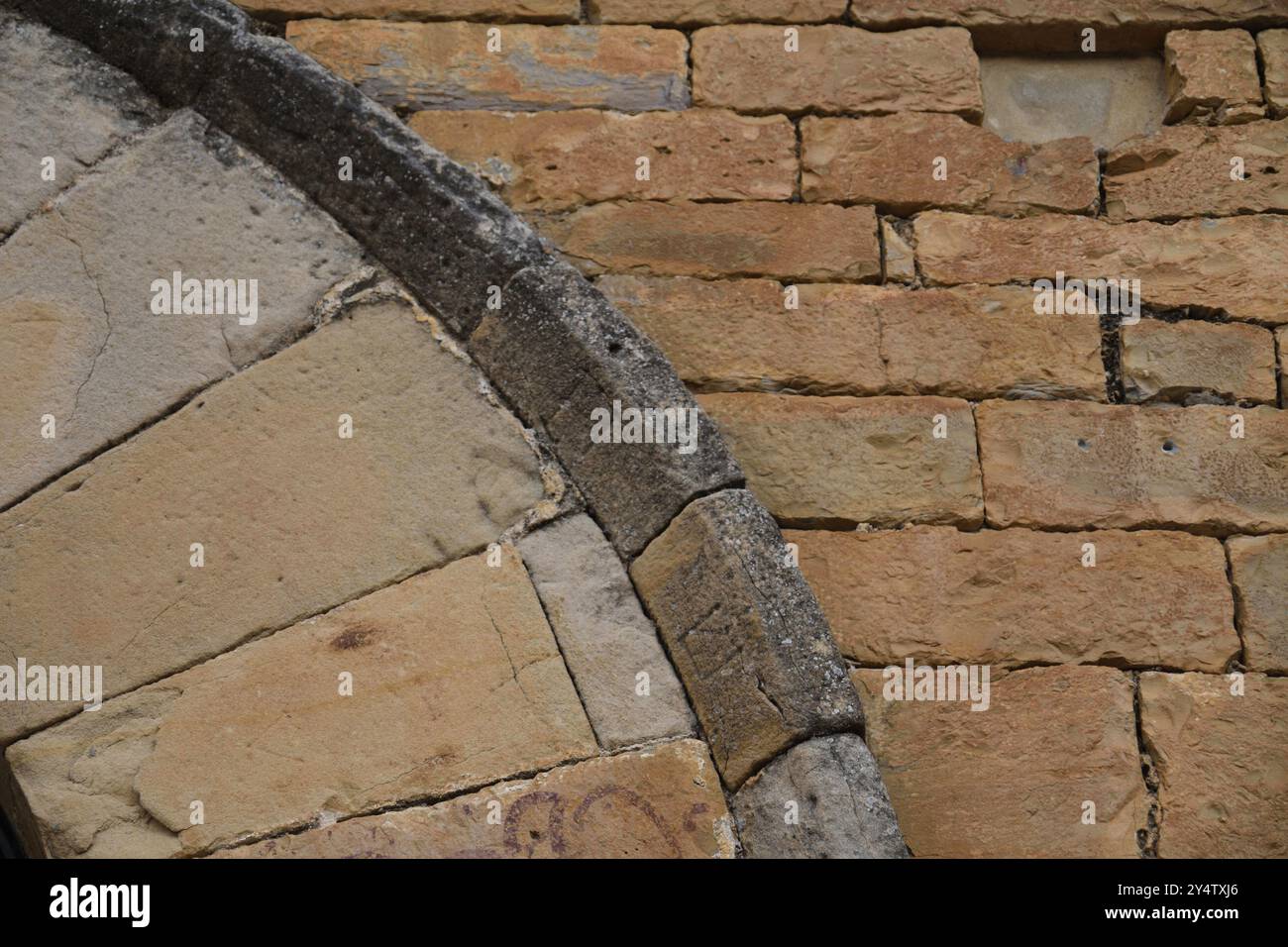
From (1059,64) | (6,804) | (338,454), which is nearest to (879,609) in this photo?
(338,454)

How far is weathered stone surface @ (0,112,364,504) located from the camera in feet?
8.90

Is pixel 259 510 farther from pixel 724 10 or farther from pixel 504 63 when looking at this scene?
pixel 724 10

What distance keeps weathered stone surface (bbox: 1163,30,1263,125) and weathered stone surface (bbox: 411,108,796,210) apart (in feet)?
3.22

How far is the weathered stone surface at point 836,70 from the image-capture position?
11.1ft

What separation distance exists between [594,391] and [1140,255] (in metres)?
1.43

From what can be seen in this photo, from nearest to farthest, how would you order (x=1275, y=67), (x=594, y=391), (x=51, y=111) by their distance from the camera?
(x=594, y=391)
(x=51, y=111)
(x=1275, y=67)

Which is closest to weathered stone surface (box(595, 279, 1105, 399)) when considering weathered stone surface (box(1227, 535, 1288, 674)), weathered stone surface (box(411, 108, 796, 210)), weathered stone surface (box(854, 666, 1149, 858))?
weathered stone surface (box(411, 108, 796, 210))

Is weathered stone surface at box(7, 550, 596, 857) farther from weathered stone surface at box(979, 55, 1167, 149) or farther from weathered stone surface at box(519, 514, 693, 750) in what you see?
weathered stone surface at box(979, 55, 1167, 149)

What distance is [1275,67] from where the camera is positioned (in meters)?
3.41

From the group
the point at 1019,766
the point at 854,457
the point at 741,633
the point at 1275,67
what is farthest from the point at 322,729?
the point at 1275,67

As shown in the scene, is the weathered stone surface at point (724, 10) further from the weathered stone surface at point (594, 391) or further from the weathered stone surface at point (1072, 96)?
the weathered stone surface at point (594, 391)

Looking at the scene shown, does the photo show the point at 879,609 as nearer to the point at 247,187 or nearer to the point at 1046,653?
the point at 1046,653

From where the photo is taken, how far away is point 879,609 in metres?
2.95

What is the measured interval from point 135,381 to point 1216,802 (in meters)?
2.37
